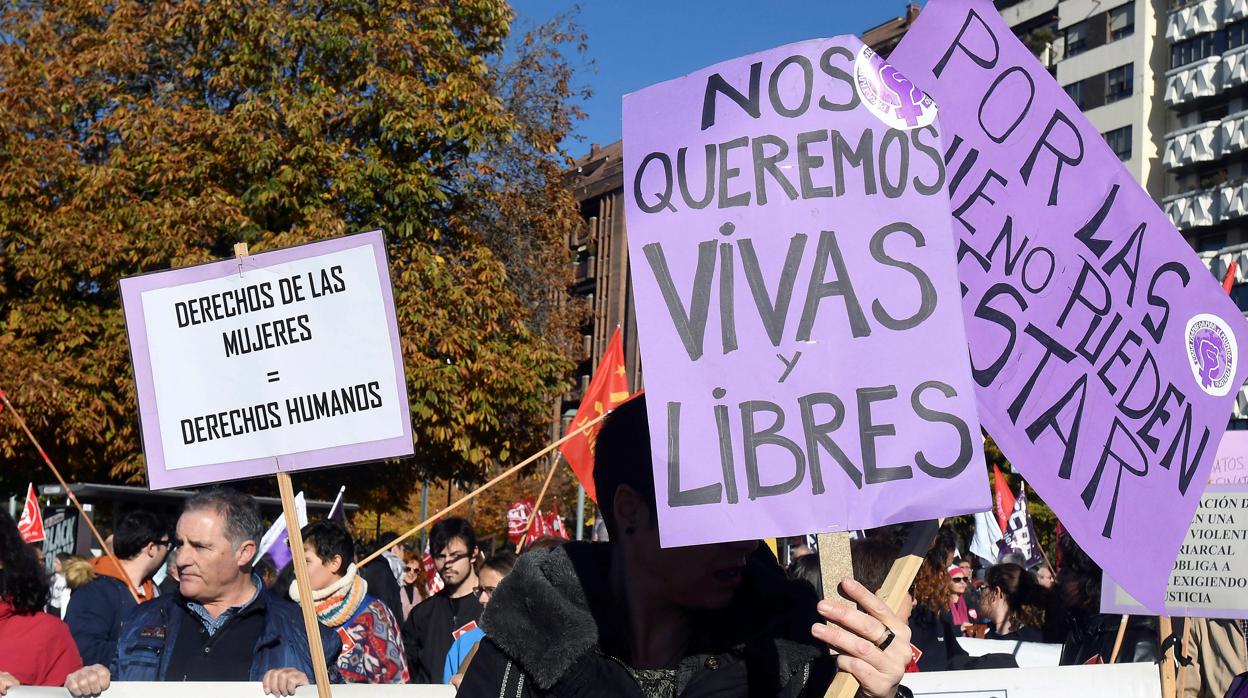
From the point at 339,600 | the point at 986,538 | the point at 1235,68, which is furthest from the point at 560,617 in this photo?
the point at 1235,68

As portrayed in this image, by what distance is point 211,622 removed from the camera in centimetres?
475

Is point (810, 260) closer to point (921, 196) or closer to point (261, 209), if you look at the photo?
point (921, 196)

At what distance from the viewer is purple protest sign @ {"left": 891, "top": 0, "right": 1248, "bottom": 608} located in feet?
9.39

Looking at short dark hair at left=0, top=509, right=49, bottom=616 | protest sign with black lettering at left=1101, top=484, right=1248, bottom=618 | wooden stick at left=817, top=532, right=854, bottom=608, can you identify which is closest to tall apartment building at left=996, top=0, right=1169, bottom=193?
protest sign with black lettering at left=1101, top=484, right=1248, bottom=618

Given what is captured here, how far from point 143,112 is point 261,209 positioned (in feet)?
6.27

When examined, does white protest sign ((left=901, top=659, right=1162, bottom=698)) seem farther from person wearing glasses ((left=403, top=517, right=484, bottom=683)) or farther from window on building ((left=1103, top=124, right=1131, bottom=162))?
window on building ((left=1103, top=124, right=1131, bottom=162))

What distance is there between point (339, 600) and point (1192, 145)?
4837 centimetres

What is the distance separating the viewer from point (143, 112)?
54.5 feet

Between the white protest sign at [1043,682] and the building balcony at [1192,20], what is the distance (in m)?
48.3

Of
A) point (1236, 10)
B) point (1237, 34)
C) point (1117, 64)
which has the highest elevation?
point (1117, 64)

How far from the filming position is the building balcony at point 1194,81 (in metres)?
48.0

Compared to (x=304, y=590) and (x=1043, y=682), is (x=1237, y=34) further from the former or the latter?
(x=304, y=590)

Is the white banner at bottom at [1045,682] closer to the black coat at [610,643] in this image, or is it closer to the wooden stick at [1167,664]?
the wooden stick at [1167,664]

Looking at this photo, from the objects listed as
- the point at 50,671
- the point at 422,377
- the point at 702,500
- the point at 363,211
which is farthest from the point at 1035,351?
the point at 363,211
